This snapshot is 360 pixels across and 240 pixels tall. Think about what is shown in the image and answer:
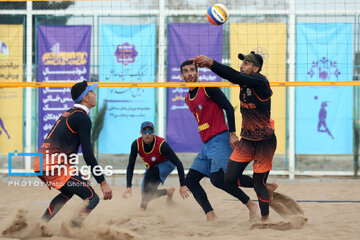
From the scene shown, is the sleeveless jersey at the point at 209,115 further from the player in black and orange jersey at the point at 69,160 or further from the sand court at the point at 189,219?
the player in black and orange jersey at the point at 69,160

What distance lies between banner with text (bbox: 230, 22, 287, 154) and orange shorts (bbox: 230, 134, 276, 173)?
5.44m

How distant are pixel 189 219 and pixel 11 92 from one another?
6217 mm

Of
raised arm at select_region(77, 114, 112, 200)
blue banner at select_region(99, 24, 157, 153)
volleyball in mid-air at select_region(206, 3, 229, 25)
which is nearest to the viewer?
raised arm at select_region(77, 114, 112, 200)

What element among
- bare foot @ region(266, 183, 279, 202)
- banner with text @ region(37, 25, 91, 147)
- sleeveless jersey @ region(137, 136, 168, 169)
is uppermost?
banner with text @ region(37, 25, 91, 147)

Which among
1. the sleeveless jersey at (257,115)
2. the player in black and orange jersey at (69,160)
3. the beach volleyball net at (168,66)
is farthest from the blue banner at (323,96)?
the player in black and orange jersey at (69,160)

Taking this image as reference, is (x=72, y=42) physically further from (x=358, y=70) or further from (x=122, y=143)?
(x=358, y=70)

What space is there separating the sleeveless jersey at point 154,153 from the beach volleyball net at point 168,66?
4.04 metres

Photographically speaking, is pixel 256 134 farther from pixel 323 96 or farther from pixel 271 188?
pixel 323 96

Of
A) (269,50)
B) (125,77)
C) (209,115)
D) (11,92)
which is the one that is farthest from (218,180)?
(11,92)

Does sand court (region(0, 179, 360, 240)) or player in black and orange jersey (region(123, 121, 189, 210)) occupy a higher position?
player in black and orange jersey (region(123, 121, 189, 210))

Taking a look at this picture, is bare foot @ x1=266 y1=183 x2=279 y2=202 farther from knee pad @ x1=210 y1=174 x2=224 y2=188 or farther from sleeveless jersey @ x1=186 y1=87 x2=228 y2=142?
sleeveless jersey @ x1=186 y1=87 x2=228 y2=142

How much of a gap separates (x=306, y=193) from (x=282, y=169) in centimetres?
194

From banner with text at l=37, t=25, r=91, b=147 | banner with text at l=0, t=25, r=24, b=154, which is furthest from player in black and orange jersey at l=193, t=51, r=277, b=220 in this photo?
banner with text at l=0, t=25, r=24, b=154

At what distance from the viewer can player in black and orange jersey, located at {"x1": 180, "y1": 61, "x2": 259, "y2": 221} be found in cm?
577
